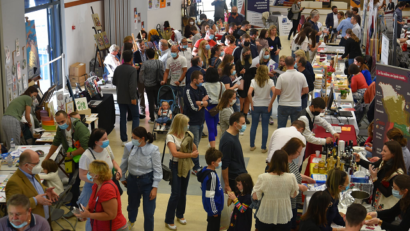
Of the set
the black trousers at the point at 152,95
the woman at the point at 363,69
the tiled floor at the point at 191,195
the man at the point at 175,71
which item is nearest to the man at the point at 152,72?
the black trousers at the point at 152,95

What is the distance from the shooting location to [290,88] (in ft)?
24.0

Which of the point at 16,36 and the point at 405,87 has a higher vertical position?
the point at 16,36

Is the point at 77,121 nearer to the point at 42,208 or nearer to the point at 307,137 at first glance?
the point at 42,208

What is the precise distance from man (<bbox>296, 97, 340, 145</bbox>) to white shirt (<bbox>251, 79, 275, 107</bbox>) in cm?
131

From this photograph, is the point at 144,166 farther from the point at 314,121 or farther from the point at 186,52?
the point at 186,52

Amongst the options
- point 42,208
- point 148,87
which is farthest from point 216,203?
point 148,87

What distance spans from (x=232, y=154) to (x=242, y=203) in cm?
81

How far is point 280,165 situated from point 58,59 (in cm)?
867

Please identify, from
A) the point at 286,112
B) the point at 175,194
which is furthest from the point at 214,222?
the point at 286,112

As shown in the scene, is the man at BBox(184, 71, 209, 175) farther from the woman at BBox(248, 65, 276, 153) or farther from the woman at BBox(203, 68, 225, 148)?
the woman at BBox(248, 65, 276, 153)

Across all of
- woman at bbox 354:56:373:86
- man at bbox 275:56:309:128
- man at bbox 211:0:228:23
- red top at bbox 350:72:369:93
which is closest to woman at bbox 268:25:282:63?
woman at bbox 354:56:373:86

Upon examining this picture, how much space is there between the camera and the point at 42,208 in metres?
4.63

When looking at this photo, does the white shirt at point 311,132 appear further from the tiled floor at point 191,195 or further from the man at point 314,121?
the tiled floor at point 191,195

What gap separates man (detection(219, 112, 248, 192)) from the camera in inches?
198
